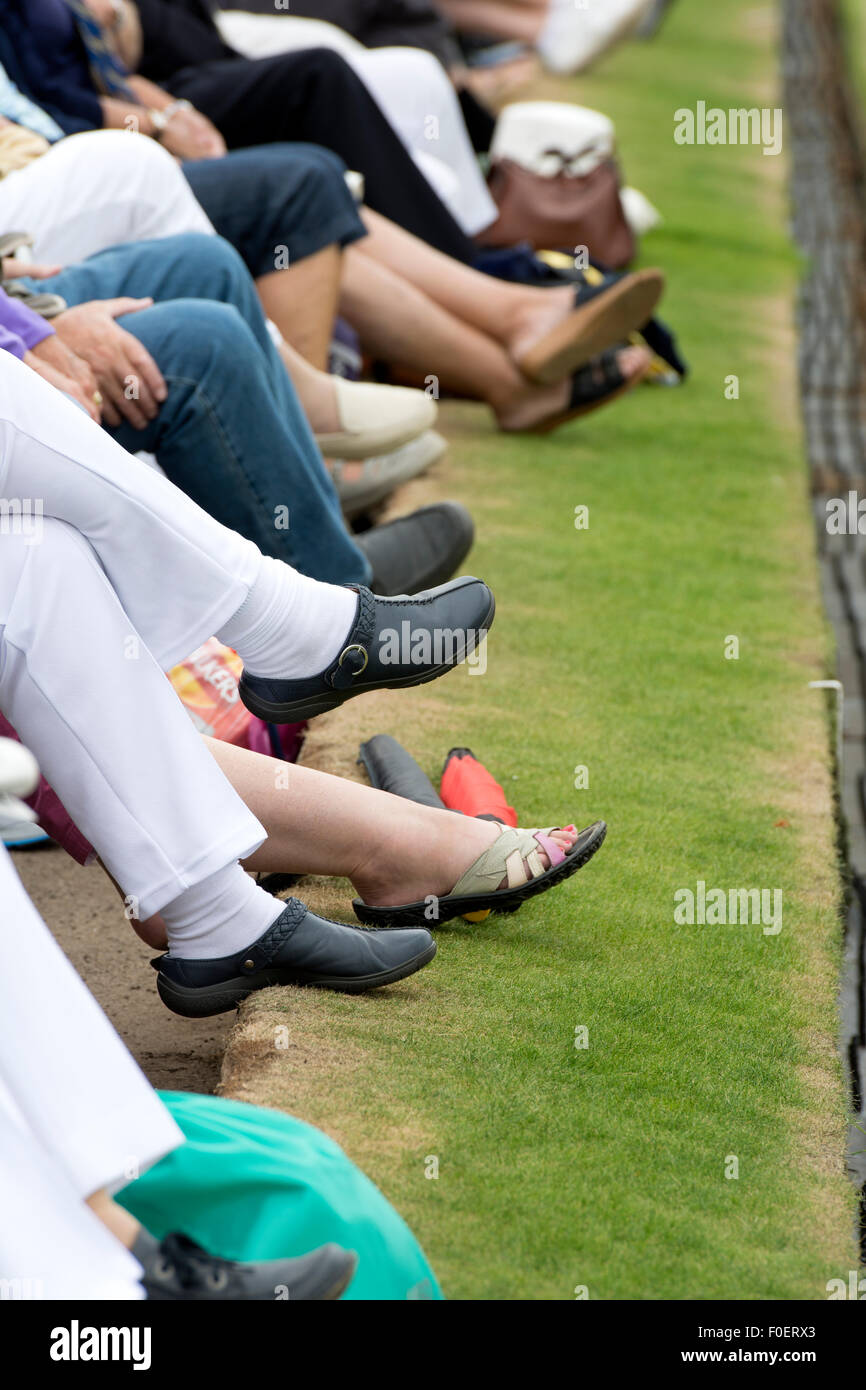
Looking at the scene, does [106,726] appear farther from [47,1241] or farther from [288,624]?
[47,1241]

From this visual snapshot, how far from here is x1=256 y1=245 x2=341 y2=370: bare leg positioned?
3.38 metres

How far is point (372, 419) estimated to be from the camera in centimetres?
322

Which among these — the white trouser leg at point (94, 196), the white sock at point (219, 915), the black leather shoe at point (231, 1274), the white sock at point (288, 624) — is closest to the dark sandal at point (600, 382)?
the white trouser leg at point (94, 196)

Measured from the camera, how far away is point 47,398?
171 cm

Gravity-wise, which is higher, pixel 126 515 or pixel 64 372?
pixel 126 515

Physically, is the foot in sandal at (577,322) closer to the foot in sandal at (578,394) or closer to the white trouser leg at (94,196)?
the foot in sandal at (578,394)

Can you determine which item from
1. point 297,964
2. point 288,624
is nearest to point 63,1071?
point 297,964

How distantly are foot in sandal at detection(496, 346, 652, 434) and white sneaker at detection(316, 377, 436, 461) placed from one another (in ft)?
3.46

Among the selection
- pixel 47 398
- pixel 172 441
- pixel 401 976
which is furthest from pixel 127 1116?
pixel 172 441

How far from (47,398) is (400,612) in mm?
557

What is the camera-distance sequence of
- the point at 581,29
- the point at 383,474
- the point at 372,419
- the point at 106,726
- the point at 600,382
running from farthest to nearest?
1. the point at 581,29
2. the point at 600,382
3. the point at 383,474
4. the point at 372,419
5. the point at 106,726

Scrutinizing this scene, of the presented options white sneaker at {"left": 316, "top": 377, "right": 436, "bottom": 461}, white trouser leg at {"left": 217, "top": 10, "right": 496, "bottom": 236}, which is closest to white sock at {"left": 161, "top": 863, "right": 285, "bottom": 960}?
white sneaker at {"left": 316, "top": 377, "right": 436, "bottom": 461}

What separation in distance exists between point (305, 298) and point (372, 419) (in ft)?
1.23
